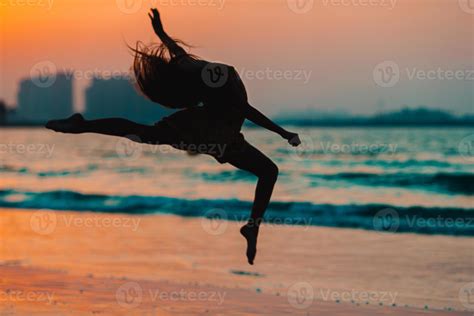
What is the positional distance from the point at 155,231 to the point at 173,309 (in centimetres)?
825

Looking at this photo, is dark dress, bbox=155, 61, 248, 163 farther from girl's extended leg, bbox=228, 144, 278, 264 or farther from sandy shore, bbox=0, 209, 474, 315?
sandy shore, bbox=0, 209, 474, 315

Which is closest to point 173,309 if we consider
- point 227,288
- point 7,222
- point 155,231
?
point 227,288

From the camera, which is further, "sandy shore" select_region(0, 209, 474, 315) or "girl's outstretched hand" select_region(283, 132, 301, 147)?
"sandy shore" select_region(0, 209, 474, 315)

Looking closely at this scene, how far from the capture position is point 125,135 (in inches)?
312

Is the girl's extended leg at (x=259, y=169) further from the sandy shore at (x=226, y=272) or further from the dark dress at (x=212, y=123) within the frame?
the sandy shore at (x=226, y=272)

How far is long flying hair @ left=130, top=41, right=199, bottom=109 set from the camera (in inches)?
327

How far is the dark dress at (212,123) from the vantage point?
809 cm

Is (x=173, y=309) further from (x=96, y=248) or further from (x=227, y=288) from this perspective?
(x=96, y=248)

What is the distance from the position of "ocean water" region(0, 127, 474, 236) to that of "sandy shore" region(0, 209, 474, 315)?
1.92 meters

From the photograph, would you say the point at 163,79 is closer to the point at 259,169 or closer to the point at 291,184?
the point at 259,169

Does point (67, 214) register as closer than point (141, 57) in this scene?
No

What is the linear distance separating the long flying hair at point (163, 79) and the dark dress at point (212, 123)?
128 mm

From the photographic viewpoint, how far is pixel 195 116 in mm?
8273

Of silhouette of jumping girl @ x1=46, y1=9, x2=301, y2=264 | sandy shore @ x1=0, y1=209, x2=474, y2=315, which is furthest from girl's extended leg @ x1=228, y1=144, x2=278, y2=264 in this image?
sandy shore @ x1=0, y1=209, x2=474, y2=315
